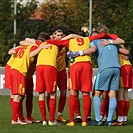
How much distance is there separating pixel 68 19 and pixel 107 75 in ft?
84.2

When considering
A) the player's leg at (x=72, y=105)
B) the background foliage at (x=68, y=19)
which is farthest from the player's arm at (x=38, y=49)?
the background foliage at (x=68, y=19)

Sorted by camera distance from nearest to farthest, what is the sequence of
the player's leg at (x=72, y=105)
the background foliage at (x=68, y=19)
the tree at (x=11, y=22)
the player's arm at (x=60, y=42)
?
the player's leg at (x=72, y=105) < the player's arm at (x=60, y=42) < the tree at (x=11, y=22) < the background foliage at (x=68, y=19)

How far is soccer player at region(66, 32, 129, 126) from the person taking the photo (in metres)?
13.0

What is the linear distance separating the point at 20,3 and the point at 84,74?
24.5m

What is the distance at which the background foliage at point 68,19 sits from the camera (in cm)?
3303

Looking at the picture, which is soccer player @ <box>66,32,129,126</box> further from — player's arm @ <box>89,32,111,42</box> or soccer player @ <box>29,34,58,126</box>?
soccer player @ <box>29,34,58,126</box>

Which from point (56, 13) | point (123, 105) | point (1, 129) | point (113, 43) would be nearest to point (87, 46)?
point (113, 43)

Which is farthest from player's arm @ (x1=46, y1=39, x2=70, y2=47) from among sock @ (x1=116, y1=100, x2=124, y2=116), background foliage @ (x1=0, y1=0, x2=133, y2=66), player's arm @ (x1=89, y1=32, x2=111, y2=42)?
background foliage @ (x1=0, y1=0, x2=133, y2=66)

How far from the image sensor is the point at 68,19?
38.5 meters

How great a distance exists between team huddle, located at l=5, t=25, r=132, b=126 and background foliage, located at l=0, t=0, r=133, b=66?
17.5 m

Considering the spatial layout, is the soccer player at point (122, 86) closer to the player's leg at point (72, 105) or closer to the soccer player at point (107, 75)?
the soccer player at point (107, 75)

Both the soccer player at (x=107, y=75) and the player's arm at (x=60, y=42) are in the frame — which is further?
the player's arm at (x=60, y=42)

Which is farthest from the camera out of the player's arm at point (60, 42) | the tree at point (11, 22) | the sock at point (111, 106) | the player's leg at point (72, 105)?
the tree at point (11, 22)

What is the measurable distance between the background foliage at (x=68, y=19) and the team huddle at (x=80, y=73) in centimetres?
1745
